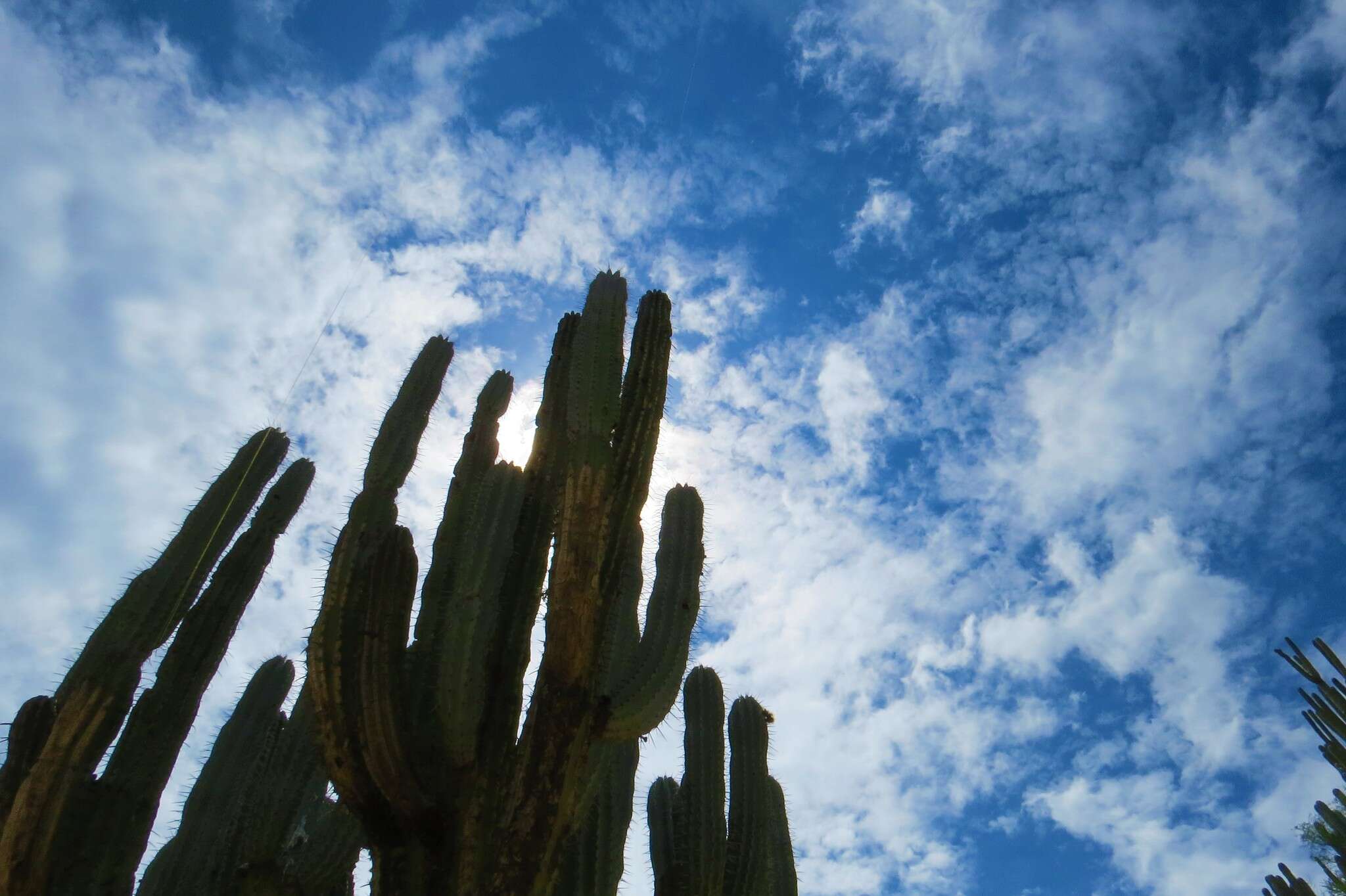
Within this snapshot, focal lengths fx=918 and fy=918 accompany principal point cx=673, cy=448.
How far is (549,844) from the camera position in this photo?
384 cm

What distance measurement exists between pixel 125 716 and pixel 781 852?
4.20m

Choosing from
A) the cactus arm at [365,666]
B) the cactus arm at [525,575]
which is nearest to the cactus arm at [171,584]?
the cactus arm at [365,666]

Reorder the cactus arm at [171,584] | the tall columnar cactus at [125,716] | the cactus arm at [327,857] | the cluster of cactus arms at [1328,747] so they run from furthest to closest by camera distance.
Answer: the cactus arm at [171,584] < the tall columnar cactus at [125,716] < the cactus arm at [327,857] < the cluster of cactus arms at [1328,747]

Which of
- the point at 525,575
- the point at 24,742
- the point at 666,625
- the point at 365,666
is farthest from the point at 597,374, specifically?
the point at 24,742

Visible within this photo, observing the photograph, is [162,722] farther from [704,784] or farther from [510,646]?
[704,784]

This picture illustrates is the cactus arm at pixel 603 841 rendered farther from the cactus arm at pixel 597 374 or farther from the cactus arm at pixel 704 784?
the cactus arm at pixel 597 374

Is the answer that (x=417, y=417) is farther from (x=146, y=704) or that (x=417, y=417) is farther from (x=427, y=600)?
(x=146, y=704)

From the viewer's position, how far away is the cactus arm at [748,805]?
512 cm

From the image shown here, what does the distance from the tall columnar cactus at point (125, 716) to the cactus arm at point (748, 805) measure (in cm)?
338

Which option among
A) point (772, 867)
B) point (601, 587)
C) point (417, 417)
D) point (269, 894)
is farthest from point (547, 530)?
point (772, 867)

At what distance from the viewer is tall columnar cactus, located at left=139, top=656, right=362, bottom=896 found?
4.84 metres

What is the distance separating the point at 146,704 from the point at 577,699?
10.6ft

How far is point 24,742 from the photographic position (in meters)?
5.59

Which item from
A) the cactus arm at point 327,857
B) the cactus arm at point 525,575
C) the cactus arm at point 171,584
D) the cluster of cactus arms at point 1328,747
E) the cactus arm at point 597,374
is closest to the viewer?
the cluster of cactus arms at point 1328,747
